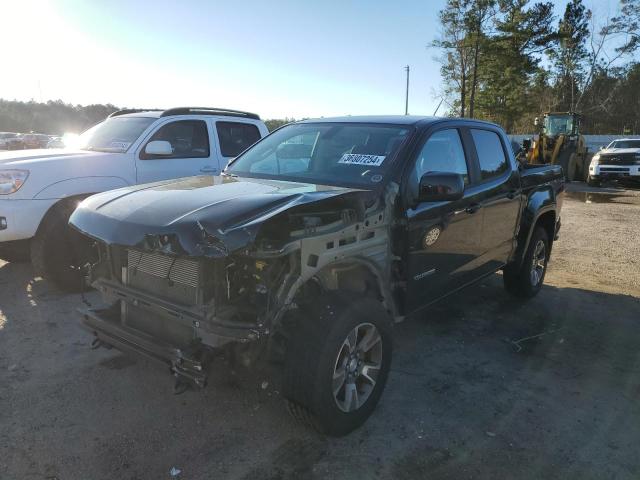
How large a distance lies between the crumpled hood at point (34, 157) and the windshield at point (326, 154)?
7.44 ft

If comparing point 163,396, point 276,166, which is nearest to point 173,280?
point 163,396

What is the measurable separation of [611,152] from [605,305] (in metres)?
15.6

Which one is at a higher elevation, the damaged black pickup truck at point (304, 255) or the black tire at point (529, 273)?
the damaged black pickup truck at point (304, 255)

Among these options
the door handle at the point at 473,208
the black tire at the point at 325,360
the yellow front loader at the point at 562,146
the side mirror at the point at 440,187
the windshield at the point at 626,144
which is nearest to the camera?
the black tire at the point at 325,360

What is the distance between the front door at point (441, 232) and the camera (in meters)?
3.45

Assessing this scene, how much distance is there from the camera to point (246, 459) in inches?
107

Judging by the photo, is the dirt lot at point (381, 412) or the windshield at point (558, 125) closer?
the dirt lot at point (381, 412)

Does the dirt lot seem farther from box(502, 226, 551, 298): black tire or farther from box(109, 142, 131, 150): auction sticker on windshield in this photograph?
box(109, 142, 131, 150): auction sticker on windshield

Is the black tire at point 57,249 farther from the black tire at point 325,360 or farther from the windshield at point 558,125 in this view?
the windshield at point 558,125

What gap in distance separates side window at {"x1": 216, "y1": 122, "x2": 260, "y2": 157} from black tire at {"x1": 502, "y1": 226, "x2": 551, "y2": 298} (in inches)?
156

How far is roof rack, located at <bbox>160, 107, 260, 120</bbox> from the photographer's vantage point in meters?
6.47

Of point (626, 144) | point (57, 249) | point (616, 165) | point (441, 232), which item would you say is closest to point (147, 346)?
point (441, 232)

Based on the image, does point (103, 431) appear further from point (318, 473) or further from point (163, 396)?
point (318, 473)

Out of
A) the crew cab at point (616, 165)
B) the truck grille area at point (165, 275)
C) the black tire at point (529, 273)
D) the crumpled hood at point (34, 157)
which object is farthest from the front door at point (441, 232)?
the crew cab at point (616, 165)
